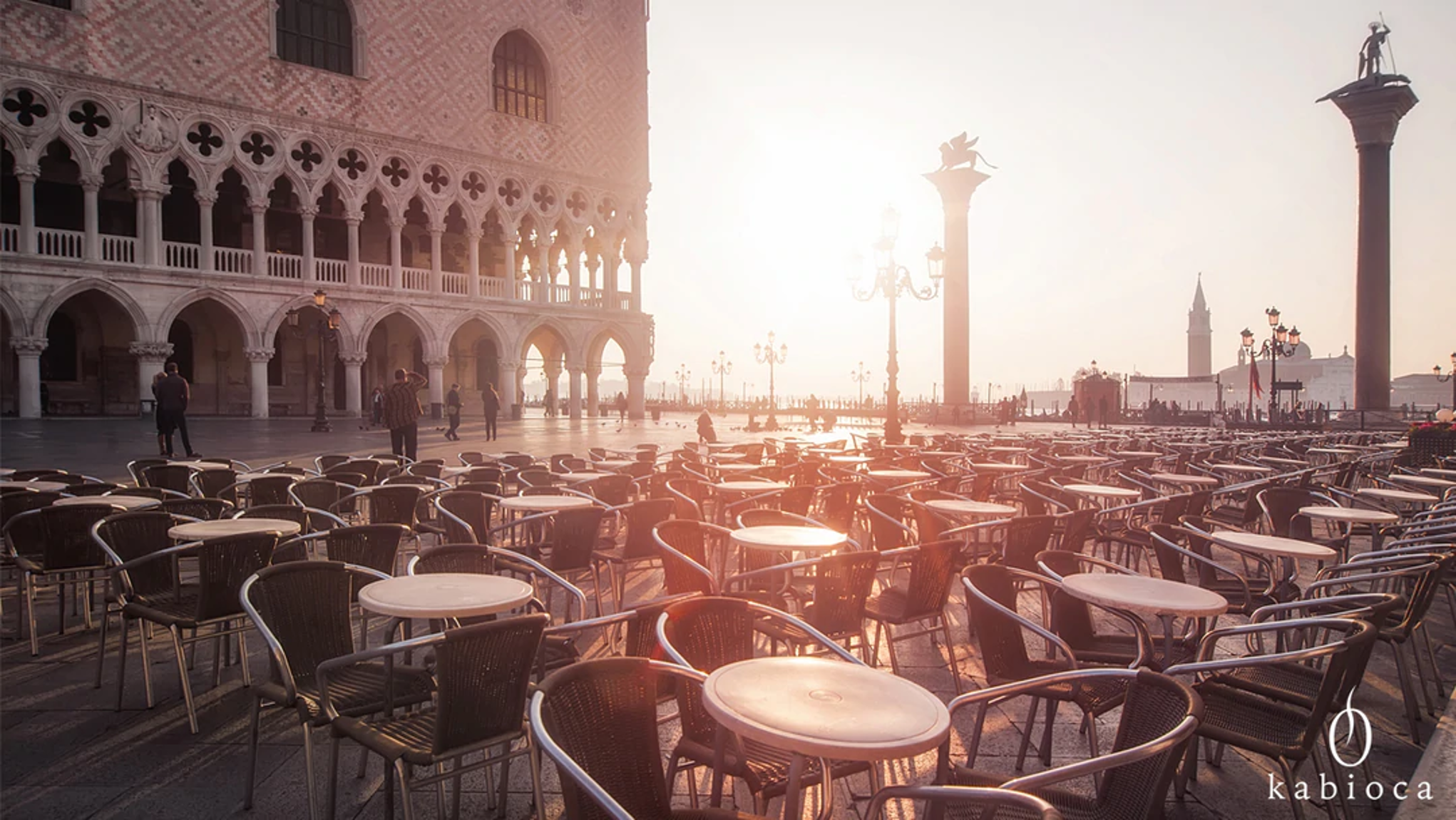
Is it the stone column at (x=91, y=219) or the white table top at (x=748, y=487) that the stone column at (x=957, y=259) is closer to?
the white table top at (x=748, y=487)

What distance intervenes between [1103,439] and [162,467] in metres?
14.9

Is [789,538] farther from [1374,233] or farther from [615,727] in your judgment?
[1374,233]

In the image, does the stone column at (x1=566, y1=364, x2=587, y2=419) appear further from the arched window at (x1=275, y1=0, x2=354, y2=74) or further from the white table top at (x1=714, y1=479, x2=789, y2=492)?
the white table top at (x1=714, y1=479, x2=789, y2=492)

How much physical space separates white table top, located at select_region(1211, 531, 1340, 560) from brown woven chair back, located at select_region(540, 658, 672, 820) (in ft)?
13.3

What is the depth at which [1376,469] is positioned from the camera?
1270 centimetres

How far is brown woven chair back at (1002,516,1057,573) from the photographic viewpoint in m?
5.00

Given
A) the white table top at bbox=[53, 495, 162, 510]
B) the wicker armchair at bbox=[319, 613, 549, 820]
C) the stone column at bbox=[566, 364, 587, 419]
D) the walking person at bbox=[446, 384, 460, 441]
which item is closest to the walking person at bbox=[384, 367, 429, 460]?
the white table top at bbox=[53, 495, 162, 510]

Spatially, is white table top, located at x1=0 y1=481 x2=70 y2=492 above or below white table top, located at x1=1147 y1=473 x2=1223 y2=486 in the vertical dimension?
above

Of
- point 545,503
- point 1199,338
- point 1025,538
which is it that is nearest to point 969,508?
point 1025,538

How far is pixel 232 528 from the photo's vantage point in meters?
4.75

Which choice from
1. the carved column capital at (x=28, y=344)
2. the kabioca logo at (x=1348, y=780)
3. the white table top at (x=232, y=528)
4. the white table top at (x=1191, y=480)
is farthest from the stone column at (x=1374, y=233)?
the carved column capital at (x=28, y=344)

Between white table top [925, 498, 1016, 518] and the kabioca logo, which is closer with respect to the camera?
the kabioca logo

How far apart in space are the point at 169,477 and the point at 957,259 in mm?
25800

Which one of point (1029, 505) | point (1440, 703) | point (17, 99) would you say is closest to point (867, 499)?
point (1029, 505)
